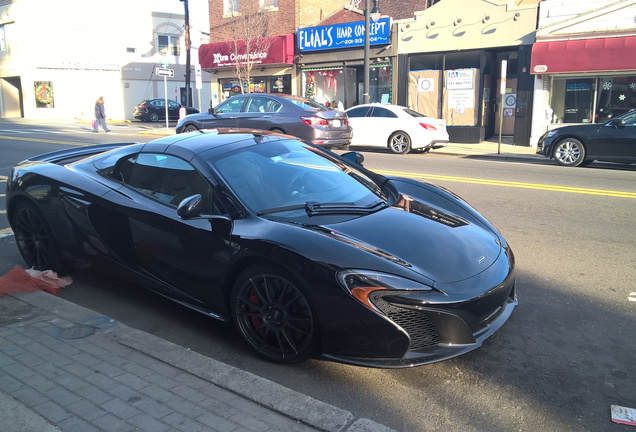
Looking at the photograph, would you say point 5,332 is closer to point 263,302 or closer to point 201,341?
A: point 201,341

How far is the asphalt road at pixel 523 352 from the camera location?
289 centimetres

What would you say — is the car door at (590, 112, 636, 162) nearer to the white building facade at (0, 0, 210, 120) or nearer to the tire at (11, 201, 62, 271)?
the tire at (11, 201, 62, 271)

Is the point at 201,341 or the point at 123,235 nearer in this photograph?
the point at 201,341

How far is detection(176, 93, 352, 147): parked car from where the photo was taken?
12297 mm

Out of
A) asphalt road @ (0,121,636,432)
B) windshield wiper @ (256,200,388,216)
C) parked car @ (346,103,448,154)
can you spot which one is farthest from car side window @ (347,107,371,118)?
windshield wiper @ (256,200,388,216)

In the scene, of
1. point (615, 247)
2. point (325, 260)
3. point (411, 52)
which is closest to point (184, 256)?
point (325, 260)

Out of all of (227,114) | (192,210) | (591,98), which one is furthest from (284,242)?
(591,98)

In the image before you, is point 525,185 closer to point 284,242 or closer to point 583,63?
point 284,242

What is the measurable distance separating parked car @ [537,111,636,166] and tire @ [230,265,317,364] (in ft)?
37.8

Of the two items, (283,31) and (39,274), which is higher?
(283,31)

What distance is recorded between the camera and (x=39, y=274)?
474 centimetres

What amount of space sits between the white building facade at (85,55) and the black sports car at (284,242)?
3650cm

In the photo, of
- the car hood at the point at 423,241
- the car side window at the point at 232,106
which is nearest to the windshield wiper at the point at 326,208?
the car hood at the point at 423,241

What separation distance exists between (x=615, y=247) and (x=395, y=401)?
4127 mm
